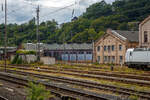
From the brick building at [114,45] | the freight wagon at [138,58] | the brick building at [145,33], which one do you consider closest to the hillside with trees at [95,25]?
the brick building at [114,45]

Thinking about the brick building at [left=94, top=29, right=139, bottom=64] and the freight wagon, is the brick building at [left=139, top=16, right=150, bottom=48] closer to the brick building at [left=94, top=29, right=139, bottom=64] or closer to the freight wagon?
the brick building at [left=94, top=29, right=139, bottom=64]

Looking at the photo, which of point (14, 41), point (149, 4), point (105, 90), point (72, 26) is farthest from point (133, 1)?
point (105, 90)

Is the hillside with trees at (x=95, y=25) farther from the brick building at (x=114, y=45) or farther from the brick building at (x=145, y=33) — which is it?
the brick building at (x=145, y=33)

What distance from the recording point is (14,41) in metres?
113

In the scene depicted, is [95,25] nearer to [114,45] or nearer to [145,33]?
[114,45]

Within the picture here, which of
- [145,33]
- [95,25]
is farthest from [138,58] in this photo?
[95,25]

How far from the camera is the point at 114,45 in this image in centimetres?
4747

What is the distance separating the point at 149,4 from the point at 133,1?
28.7 ft

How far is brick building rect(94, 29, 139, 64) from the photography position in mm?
45175

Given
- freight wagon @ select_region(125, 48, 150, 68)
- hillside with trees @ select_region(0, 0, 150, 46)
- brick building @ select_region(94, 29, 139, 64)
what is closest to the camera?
freight wagon @ select_region(125, 48, 150, 68)

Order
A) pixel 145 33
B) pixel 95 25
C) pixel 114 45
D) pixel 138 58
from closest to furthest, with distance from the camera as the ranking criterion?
1. pixel 138 58
2. pixel 145 33
3. pixel 114 45
4. pixel 95 25

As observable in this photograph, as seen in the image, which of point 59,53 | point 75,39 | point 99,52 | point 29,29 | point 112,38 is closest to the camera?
point 112,38

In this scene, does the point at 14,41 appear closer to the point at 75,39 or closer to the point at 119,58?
the point at 75,39

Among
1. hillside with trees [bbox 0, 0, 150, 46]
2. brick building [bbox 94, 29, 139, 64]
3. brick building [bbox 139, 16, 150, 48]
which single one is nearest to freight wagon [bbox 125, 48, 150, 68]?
brick building [bbox 139, 16, 150, 48]
